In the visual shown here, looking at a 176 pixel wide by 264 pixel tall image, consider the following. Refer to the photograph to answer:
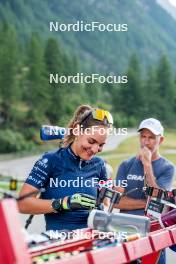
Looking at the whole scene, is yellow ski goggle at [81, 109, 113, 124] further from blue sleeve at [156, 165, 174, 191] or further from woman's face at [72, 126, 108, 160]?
blue sleeve at [156, 165, 174, 191]

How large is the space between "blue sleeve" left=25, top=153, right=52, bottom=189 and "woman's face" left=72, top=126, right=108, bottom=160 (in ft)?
0.48

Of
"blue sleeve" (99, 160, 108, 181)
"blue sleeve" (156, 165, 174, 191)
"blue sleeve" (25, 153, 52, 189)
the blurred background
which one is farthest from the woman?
the blurred background

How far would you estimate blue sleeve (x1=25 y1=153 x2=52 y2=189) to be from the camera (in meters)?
2.67

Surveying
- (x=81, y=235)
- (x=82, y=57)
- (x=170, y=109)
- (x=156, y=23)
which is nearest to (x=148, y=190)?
(x=81, y=235)

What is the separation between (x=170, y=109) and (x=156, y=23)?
5009cm

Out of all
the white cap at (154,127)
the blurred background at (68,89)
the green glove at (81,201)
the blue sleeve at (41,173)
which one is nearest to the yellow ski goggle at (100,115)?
the blue sleeve at (41,173)

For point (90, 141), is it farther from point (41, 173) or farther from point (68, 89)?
point (68, 89)

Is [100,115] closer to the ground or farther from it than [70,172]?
farther from it

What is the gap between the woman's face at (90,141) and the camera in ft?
8.65

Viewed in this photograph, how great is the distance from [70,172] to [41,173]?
5.5 inches

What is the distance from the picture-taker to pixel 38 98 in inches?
1559

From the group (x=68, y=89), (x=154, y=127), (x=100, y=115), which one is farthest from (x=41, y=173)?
(x=68, y=89)

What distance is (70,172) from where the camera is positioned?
275 centimetres

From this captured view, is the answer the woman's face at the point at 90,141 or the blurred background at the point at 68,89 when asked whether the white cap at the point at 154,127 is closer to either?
the woman's face at the point at 90,141
